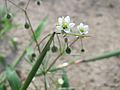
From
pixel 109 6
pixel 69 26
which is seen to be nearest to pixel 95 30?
pixel 109 6

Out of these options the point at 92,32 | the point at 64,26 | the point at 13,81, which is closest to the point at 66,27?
the point at 64,26

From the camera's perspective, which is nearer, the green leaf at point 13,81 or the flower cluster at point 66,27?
the flower cluster at point 66,27

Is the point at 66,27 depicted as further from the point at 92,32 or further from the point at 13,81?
the point at 92,32

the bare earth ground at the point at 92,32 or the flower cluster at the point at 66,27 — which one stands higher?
the flower cluster at the point at 66,27

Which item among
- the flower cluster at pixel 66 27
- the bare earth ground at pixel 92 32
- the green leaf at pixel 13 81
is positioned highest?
the flower cluster at pixel 66 27

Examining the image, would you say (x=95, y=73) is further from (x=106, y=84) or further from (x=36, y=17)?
(x=36, y=17)

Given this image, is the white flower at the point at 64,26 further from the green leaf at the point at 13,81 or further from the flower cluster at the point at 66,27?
the green leaf at the point at 13,81

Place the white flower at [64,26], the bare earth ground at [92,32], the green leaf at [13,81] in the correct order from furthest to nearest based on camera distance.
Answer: the bare earth ground at [92,32] < the green leaf at [13,81] < the white flower at [64,26]

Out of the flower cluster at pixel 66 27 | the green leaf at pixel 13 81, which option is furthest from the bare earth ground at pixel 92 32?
the flower cluster at pixel 66 27

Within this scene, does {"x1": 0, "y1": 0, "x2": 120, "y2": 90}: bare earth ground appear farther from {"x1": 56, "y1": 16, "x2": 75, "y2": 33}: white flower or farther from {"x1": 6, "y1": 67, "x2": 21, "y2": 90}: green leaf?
{"x1": 56, "y1": 16, "x2": 75, "y2": 33}: white flower
